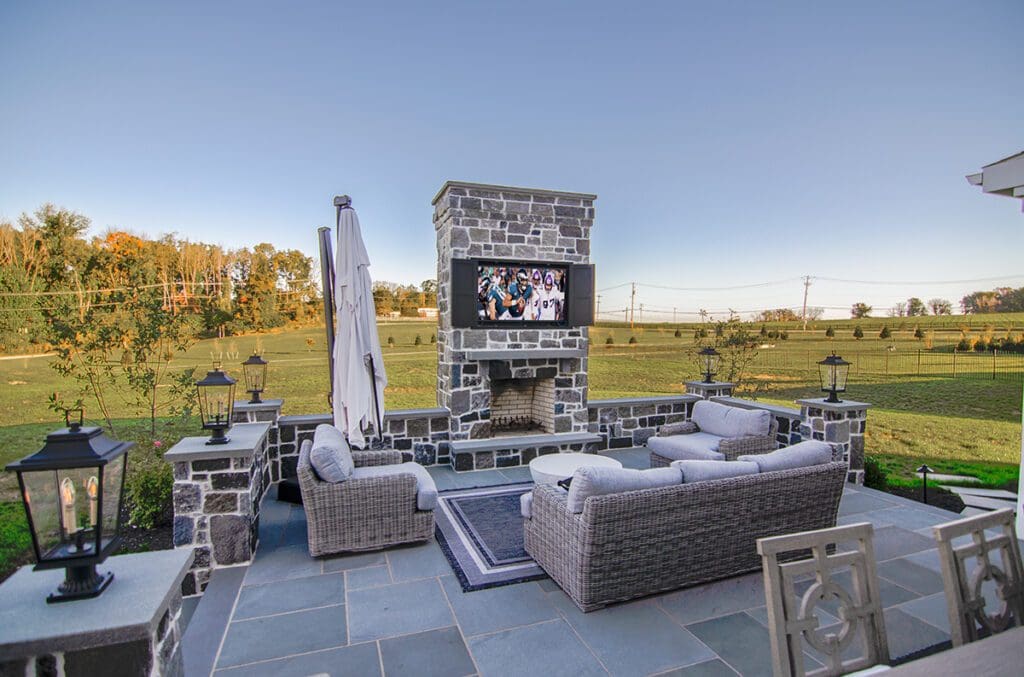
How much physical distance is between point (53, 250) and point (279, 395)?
10.6ft

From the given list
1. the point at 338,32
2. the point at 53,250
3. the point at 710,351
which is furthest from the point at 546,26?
the point at 53,250

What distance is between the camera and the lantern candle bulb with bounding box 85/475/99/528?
1419 millimetres

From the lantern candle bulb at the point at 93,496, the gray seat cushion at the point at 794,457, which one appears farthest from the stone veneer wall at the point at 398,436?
the lantern candle bulb at the point at 93,496

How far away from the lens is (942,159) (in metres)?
6.57

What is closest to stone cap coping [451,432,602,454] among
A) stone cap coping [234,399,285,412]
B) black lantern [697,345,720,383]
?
black lantern [697,345,720,383]

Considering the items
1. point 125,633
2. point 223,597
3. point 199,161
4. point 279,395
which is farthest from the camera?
point 279,395

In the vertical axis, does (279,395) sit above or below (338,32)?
below

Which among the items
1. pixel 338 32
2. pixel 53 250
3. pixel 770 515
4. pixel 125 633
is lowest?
pixel 770 515

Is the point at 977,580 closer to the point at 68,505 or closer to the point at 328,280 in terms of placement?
the point at 68,505

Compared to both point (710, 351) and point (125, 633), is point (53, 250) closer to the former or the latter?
point (125, 633)

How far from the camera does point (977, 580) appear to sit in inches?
62.3

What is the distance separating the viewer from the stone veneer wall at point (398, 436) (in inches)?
203

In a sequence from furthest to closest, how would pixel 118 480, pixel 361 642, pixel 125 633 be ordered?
1. pixel 361 642
2. pixel 118 480
3. pixel 125 633

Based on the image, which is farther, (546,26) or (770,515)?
(546,26)
